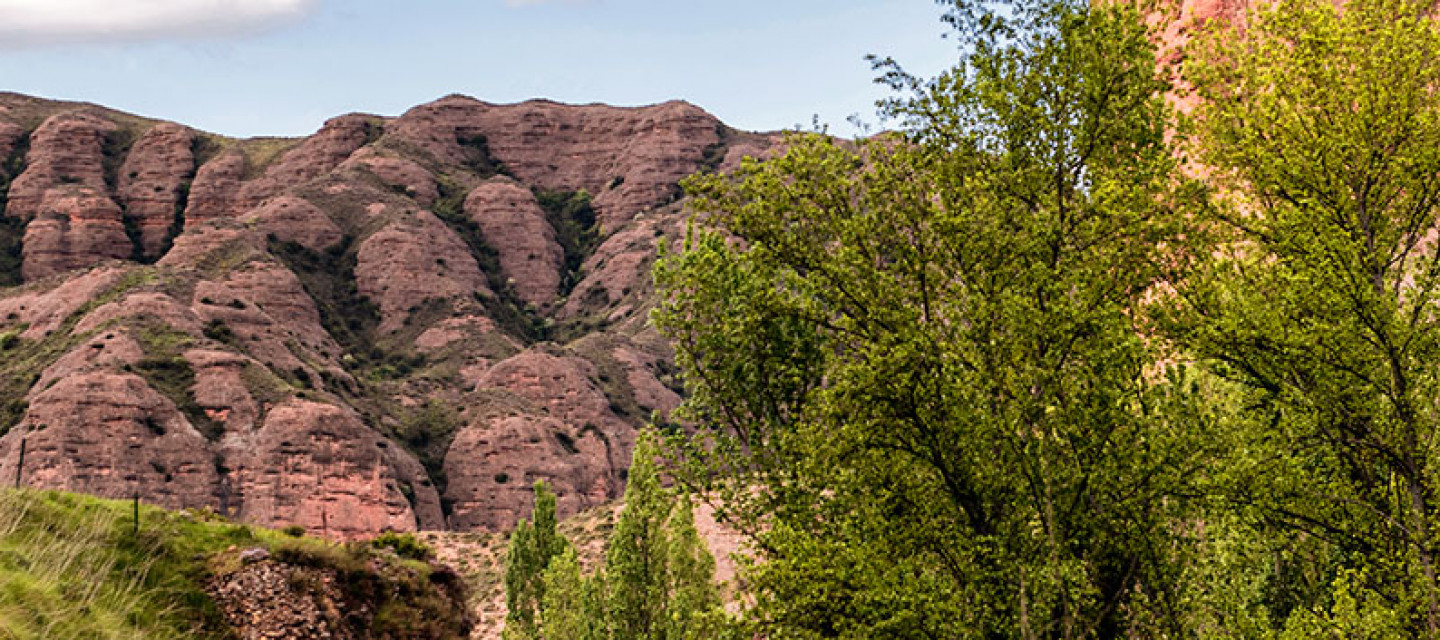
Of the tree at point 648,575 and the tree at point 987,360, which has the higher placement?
the tree at point 987,360

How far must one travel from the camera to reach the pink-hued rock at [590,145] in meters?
179

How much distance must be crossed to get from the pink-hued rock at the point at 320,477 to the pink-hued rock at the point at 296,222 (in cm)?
5169

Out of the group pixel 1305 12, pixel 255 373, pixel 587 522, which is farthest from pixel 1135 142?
pixel 255 373

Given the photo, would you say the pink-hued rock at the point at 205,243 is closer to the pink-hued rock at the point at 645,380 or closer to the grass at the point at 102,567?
the pink-hued rock at the point at 645,380

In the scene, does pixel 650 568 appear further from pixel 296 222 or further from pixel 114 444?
pixel 296 222

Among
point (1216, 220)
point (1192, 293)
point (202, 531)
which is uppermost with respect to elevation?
point (1216, 220)

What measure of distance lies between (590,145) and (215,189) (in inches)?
2697

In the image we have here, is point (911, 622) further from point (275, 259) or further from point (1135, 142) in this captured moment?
point (275, 259)

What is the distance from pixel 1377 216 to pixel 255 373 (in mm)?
87066

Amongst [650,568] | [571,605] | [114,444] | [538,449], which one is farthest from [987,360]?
[538,449]

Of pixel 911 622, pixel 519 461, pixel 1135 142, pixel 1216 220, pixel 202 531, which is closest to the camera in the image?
pixel 911 622

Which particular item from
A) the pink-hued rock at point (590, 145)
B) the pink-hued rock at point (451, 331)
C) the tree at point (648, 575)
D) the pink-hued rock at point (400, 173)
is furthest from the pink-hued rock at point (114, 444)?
the pink-hued rock at point (590, 145)

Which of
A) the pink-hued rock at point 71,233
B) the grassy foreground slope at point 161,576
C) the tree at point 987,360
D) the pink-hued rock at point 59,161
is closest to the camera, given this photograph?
the grassy foreground slope at point 161,576

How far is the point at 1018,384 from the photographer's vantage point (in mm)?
14406
